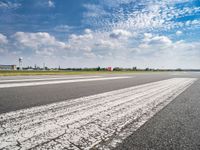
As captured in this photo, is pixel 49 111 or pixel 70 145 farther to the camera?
pixel 49 111

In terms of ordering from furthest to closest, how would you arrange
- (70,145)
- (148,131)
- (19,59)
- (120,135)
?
1. (19,59)
2. (148,131)
3. (120,135)
4. (70,145)

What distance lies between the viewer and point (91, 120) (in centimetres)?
363

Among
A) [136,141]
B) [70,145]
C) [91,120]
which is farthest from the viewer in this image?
[91,120]

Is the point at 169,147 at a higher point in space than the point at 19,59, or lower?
lower

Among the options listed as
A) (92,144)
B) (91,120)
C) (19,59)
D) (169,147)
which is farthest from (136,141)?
(19,59)

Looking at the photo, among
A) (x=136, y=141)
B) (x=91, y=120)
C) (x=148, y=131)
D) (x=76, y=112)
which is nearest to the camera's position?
(x=136, y=141)

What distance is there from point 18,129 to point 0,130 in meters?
0.32

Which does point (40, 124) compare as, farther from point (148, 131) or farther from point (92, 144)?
point (148, 131)

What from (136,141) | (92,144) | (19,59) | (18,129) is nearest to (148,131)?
(136,141)

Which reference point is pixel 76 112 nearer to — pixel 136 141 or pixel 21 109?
pixel 21 109

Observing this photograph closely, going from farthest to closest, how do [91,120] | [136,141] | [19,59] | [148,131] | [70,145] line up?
1. [19,59]
2. [91,120]
3. [148,131]
4. [136,141]
5. [70,145]

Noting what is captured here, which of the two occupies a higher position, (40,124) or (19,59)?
(19,59)

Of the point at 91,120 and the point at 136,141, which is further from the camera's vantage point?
the point at 91,120

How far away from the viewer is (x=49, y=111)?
427cm
